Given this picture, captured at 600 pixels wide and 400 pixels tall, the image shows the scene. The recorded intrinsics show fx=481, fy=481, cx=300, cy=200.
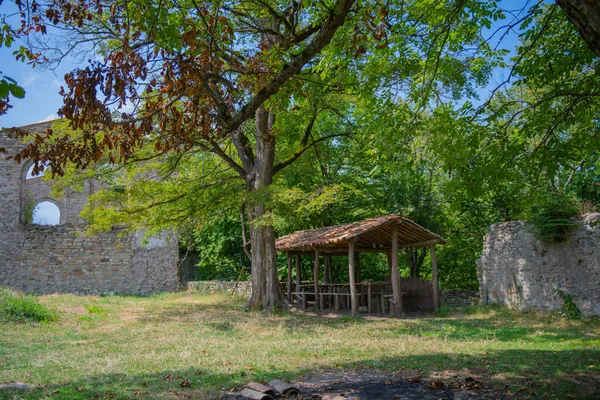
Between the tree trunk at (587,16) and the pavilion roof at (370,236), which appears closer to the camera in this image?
the tree trunk at (587,16)

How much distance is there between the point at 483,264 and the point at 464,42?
874cm

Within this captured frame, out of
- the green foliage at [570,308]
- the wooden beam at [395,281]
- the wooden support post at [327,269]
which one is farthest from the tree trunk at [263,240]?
the green foliage at [570,308]

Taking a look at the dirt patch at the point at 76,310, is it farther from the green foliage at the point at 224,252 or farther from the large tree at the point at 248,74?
the green foliage at the point at 224,252

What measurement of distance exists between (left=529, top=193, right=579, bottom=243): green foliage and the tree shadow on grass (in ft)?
18.4

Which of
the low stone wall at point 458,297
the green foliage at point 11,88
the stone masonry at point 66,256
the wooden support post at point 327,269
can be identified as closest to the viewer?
the green foliage at point 11,88

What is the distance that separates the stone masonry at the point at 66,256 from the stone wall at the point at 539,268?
1319 centimetres

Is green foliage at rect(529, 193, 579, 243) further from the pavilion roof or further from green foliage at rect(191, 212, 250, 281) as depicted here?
green foliage at rect(191, 212, 250, 281)

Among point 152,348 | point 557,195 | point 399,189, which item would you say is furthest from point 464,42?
point 399,189

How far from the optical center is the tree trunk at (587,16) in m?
3.19

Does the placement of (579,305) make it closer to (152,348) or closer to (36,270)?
(152,348)

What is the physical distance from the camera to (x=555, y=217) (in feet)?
39.8

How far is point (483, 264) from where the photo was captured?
1559 cm

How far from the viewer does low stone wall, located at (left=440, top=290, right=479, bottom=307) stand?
56.9 ft

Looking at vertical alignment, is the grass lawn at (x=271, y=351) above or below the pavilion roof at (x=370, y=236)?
below
